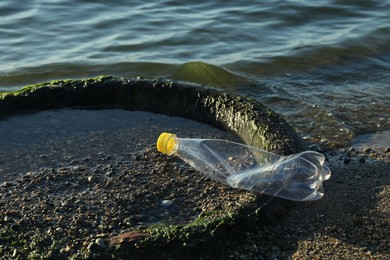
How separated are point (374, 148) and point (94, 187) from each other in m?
2.71

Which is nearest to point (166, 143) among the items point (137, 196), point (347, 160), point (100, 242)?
point (137, 196)

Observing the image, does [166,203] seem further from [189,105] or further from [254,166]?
[189,105]

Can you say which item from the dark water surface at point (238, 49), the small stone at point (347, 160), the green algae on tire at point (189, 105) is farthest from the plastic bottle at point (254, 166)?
the dark water surface at point (238, 49)

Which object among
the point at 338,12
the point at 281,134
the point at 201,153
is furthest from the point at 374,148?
the point at 338,12

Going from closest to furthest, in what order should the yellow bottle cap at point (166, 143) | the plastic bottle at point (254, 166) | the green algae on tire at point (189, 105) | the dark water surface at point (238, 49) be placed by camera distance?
the green algae on tire at point (189, 105)
the plastic bottle at point (254, 166)
the yellow bottle cap at point (166, 143)
the dark water surface at point (238, 49)

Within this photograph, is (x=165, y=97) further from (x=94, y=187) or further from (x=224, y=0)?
(x=224, y=0)

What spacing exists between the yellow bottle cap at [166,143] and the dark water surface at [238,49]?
5.79 ft

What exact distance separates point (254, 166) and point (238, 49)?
4.92m

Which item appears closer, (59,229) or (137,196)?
(59,229)

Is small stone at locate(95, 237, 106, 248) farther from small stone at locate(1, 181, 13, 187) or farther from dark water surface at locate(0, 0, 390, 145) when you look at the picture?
dark water surface at locate(0, 0, 390, 145)

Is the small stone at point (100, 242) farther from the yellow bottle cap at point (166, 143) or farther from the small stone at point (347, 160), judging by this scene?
the small stone at point (347, 160)

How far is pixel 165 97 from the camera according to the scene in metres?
6.66

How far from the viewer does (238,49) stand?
398 inches

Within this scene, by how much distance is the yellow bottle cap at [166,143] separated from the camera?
17.6 ft
